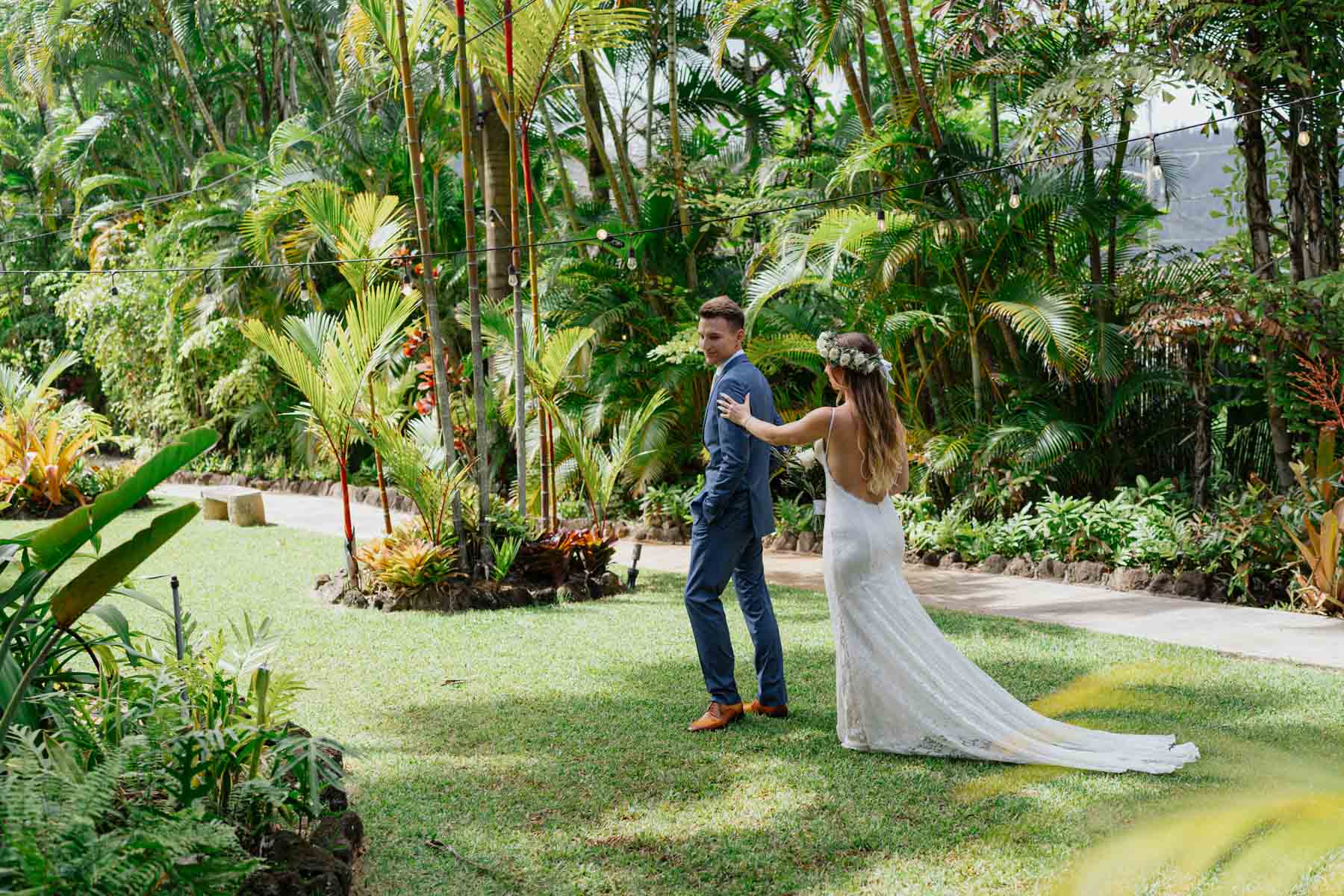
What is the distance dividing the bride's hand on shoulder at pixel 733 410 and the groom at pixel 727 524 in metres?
0.05

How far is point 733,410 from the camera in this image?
15.3 feet

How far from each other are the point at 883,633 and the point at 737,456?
3.06ft

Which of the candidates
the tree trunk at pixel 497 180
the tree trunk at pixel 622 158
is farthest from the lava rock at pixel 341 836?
the tree trunk at pixel 622 158

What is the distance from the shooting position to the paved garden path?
624 centimetres

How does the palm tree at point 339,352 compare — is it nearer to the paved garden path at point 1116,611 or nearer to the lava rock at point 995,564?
the paved garden path at point 1116,611

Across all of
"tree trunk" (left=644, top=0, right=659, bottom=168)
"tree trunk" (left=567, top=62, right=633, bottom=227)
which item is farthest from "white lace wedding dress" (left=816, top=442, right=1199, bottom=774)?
"tree trunk" (left=644, top=0, right=659, bottom=168)

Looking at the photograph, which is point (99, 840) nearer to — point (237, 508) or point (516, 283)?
point (516, 283)

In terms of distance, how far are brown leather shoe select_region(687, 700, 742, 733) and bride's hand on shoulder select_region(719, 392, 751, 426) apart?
1205 mm

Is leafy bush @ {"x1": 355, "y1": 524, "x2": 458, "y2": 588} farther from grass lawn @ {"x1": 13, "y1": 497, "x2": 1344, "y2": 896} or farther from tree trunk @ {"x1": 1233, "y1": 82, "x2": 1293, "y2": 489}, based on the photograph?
tree trunk @ {"x1": 1233, "y1": 82, "x2": 1293, "y2": 489}

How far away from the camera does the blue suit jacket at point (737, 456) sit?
4.77 metres

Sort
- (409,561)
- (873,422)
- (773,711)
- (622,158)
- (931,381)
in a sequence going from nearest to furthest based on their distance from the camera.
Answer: (873,422)
(773,711)
(409,561)
(931,381)
(622,158)

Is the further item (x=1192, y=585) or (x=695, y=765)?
(x=1192, y=585)

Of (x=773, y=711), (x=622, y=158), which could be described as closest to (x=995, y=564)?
(x=773, y=711)

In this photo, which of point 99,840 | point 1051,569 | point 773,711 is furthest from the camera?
point 1051,569
